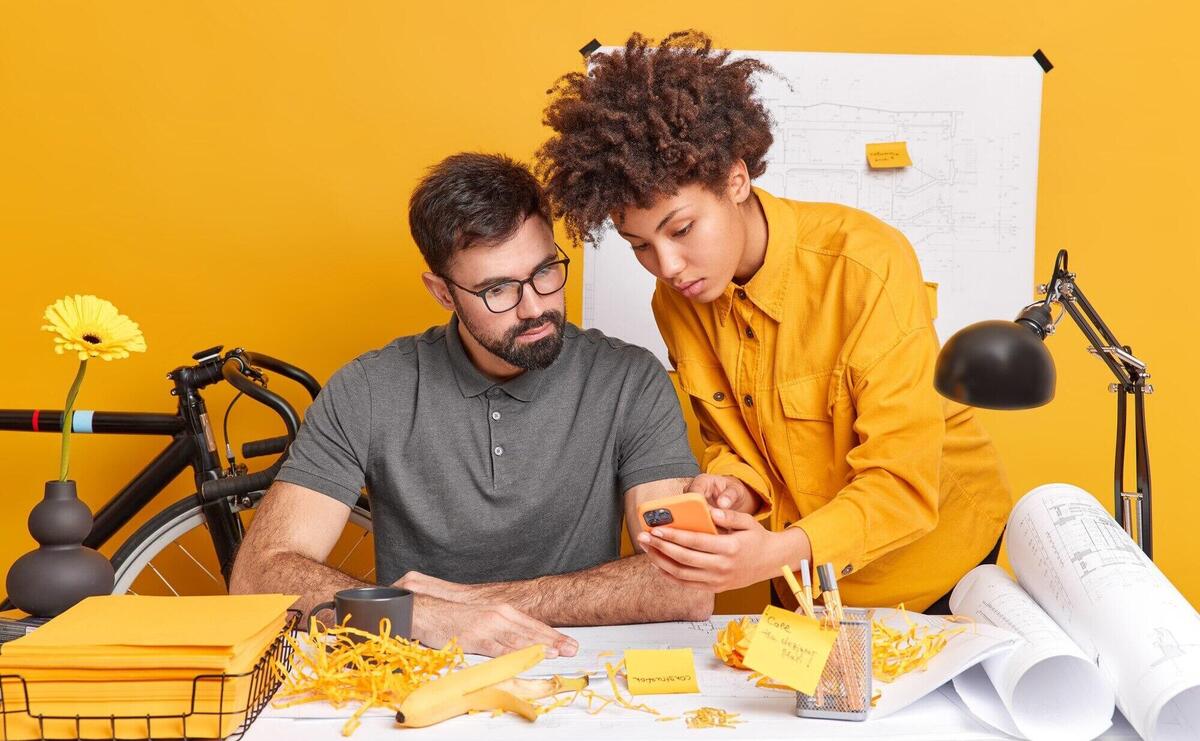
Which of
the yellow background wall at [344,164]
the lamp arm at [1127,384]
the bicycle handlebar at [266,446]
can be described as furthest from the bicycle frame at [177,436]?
the lamp arm at [1127,384]

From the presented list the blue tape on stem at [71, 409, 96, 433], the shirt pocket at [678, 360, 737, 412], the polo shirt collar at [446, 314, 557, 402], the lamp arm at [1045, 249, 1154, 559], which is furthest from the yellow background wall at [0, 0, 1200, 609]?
the lamp arm at [1045, 249, 1154, 559]

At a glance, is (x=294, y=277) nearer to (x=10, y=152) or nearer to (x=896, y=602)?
(x=10, y=152)

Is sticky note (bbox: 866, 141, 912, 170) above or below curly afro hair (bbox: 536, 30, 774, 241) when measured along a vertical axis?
above

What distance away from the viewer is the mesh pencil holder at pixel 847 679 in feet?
3.96

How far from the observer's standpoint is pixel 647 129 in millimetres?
1757

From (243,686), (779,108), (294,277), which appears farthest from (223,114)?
(243,686)

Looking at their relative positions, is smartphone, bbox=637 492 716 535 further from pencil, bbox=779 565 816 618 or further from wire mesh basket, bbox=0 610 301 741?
wire mesh basket, bbox=0 610 301 741

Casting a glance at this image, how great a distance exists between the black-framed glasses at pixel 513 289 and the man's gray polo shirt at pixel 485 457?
0.18m

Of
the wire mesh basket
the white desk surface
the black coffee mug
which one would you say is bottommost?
the white desk surface

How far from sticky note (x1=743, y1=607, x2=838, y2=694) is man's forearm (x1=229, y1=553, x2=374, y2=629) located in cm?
81

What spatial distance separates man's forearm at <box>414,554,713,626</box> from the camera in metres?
1.75

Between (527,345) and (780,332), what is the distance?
18.3 inches

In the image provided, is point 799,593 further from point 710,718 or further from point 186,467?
point 186,467

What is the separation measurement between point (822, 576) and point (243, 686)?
2.11 feet
